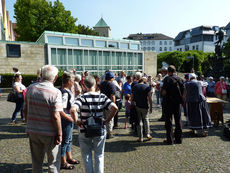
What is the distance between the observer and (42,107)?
2.76 meters

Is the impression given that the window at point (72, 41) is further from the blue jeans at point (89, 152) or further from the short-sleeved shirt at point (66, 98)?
the blue jeans at point (89, 152)

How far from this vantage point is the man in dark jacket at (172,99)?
17.1 feet

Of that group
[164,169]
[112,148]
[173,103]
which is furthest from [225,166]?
[112,148]

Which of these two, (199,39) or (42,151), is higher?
(199,39)

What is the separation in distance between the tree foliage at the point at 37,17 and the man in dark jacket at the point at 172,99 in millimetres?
29532

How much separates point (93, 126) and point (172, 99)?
→ 3061mm

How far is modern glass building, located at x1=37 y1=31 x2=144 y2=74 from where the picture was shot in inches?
789

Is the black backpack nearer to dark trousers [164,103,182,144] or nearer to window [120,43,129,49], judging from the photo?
dark trousers [164,103,182,144]

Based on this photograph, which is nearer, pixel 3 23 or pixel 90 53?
pixel 90 53

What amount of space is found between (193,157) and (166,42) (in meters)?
114

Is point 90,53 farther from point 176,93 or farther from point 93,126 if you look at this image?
point 93,126

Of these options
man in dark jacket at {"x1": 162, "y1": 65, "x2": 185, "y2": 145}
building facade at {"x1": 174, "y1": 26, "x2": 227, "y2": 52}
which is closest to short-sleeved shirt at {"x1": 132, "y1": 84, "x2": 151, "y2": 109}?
man in dark jacket at {"x1": 162, "y1": 65, "x2": 185, "y2": 145}

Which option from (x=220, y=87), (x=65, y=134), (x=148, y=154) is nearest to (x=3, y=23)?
(x=220, y=87)

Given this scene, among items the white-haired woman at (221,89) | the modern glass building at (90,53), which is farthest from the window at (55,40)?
the white-haired woman at (221,89)
